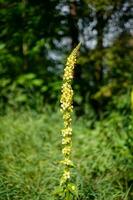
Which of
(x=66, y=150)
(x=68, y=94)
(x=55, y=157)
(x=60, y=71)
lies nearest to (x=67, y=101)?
(x=68, y=94)

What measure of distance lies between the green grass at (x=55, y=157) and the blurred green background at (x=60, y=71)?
1.0 inches

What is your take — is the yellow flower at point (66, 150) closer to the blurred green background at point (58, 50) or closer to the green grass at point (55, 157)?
the green grass at point (55, 157)

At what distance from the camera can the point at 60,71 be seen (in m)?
10.7

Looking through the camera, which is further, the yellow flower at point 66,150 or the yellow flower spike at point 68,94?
the yellow flower at point 66,150

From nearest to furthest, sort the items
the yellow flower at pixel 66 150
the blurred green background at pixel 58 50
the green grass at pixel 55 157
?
the yellow flower at pixel 66 150, the green grass at pixel 55 157, the blurred green background at pixel 58 50

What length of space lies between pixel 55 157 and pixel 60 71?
13.2 feet

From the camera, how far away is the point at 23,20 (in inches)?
407

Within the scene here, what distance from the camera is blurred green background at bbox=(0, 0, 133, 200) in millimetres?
8219

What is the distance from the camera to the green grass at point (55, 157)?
217 inches

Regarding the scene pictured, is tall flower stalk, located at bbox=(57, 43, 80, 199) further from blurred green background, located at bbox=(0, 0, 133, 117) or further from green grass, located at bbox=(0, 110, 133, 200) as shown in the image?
blurred green background, located at bbox=(0, 0, 133, 117)

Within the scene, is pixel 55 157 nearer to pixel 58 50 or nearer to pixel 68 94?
pixel 68 94

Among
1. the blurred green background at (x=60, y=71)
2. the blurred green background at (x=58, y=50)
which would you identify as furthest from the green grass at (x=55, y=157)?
the blurred green background at (x=58, y=50)

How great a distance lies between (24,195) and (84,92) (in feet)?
18.6

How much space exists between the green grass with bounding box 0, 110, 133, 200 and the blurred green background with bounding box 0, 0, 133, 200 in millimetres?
26
